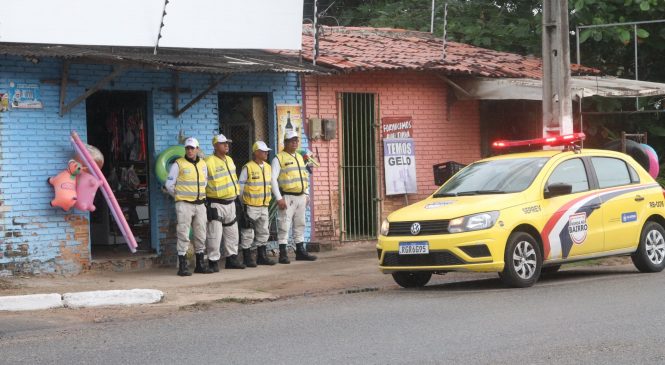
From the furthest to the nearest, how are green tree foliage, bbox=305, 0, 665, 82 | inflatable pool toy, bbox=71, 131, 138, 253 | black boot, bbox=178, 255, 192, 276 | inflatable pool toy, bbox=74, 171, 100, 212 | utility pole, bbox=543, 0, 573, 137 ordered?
green tree foliage, bbox=305, 0, 665, 82, utility pole, bbox=543, 0, 573, 137, black boot, bbox=178, 255, 192, 276, inflatable pool toy, bbox=74, 171, 100, 212, inflatable pool toy, bbox=71, 131, 138, 253

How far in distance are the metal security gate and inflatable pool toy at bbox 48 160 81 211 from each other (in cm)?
490

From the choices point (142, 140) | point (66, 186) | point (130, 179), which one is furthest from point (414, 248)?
point (130, 179)

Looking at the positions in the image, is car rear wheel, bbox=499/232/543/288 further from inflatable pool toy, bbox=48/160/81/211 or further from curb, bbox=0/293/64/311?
inflatable pool toy, bbox=48/160/81/211

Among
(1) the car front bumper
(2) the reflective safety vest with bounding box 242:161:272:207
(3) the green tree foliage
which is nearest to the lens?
(1) the car front bumper

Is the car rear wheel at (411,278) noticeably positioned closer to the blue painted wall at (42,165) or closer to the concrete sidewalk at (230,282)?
the concrete sidewalk at (230,282)

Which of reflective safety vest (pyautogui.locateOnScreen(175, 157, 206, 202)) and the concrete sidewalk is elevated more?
reflective safety vest (pyautogui.locateOnScreen(175, 157, 206, 202))

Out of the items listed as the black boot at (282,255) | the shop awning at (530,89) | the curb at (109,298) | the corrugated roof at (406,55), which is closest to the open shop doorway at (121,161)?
the black boot at (282,255)

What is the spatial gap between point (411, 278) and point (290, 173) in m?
3.81

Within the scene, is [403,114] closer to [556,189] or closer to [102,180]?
[102,180]

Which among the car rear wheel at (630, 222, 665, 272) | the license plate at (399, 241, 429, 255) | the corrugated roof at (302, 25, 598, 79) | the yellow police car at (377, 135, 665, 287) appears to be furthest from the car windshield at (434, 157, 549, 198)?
the corrugated roof at (302, 25, 598, 79)

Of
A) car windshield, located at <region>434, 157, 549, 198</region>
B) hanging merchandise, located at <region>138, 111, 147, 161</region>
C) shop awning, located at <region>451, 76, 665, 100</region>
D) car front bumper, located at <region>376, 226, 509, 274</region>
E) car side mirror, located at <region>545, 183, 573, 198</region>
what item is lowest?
car front bumper, located at <region>376, 226, 509, 274</region>

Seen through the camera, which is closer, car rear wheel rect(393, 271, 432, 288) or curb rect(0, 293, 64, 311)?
curb rect(0, 293, 64, 311)

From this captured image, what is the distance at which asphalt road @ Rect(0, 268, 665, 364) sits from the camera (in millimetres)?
8102

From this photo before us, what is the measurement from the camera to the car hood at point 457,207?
1213cm
